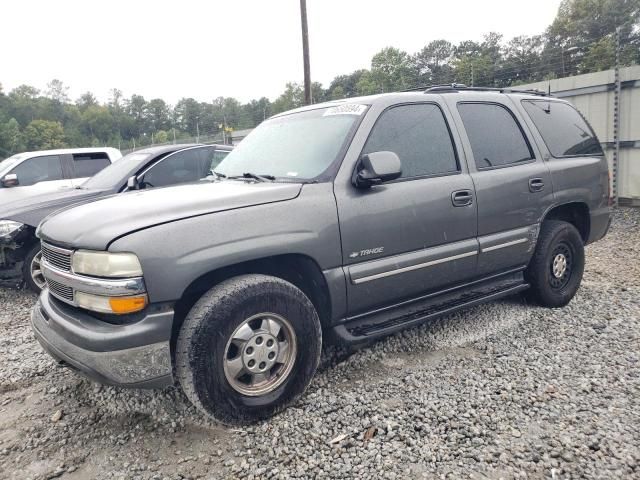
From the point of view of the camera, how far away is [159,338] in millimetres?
2340

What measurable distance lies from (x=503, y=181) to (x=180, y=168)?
14.4ft

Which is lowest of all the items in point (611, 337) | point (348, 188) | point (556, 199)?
point (611, 337)

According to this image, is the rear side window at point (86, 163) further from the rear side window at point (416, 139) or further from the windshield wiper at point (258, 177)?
the rear side window at point (416, 139)

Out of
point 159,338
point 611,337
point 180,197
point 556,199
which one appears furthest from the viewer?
point 556,199

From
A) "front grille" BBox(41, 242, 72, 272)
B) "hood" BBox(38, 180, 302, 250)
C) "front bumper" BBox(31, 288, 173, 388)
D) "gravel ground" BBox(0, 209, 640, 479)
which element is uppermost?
"hood" BBox(38, 180, 302, 250)

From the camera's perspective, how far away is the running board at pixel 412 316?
3.00 metres

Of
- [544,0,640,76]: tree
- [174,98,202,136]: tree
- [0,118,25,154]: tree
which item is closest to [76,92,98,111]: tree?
[174,98,202,136]: tree

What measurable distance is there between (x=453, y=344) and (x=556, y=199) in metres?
1.58

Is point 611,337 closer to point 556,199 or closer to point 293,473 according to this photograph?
point 556,199

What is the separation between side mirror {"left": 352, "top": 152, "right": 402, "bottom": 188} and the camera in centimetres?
288

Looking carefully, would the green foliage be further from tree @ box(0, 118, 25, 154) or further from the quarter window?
the quarter window

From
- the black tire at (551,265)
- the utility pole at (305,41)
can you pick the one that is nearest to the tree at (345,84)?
the utility pole at (305,41)

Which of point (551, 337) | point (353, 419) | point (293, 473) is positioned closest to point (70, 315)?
point (293, 473)

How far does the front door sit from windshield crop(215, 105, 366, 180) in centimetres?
21
